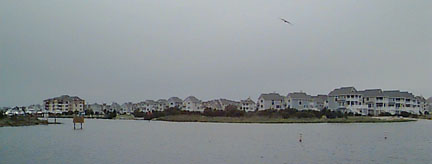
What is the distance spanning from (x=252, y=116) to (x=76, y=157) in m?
44.7

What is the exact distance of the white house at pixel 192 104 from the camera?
10206cm

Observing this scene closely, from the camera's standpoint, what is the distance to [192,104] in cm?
10206

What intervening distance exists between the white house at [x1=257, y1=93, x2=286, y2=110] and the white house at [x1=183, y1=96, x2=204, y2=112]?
2315cm

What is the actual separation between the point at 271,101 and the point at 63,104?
214 ft

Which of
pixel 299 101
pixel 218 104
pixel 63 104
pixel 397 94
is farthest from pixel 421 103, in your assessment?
pixel 63 104

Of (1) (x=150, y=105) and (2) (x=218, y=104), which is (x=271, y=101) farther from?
(1) (x=150, y=105)

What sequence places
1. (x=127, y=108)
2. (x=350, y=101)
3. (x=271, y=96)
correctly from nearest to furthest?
(x=350, y=101) → (x=271, y=96) → (x=127, y=108)

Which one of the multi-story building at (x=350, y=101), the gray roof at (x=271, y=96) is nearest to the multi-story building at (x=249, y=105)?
the gray roof at (x=271, y=96)

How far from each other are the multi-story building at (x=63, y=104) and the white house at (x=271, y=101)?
61704 mm

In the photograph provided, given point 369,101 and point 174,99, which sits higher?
point 174,99

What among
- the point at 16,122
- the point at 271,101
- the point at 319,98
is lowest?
the point at 16,122

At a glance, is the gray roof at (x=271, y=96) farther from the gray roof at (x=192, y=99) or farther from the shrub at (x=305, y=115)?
the gray roof at (x=192, y=99)

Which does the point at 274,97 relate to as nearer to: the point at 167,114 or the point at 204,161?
the point at 167,114

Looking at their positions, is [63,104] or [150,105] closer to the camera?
[150,105]
